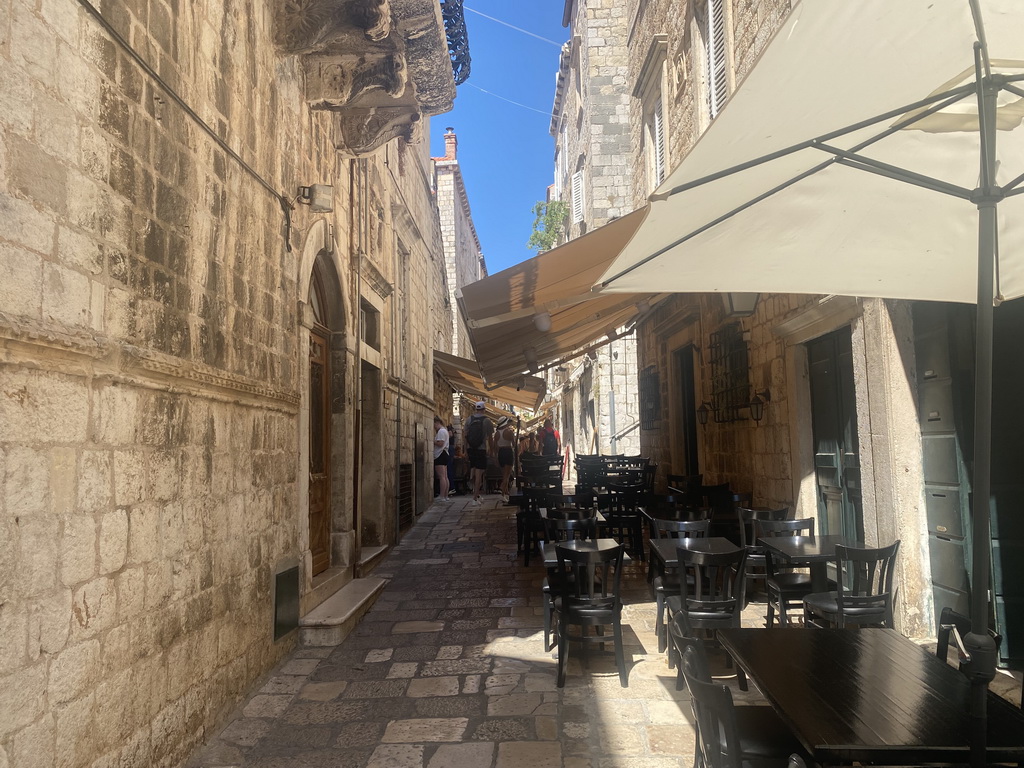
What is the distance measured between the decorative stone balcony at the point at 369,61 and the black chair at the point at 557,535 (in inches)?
143

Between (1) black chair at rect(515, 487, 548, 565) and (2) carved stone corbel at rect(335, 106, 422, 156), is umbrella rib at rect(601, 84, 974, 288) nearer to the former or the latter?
(2) carved stone corbel at rect(335, 106, 422, 156)

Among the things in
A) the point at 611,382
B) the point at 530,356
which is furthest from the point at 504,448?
the point at 530,356

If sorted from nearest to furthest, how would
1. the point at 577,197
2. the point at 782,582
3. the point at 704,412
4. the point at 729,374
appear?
the point at 782,582 → the point at 729,374 → the point at 704,412 → the point at 577,197

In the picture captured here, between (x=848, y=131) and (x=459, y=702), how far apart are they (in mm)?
3437

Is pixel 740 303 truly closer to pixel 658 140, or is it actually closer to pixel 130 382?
pixel 658 140

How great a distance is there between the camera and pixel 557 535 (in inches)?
223

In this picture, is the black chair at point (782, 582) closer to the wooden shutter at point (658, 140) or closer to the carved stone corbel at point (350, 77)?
the carved stone corbel at point (350, 77)

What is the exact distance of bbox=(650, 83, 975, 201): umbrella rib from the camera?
209cm

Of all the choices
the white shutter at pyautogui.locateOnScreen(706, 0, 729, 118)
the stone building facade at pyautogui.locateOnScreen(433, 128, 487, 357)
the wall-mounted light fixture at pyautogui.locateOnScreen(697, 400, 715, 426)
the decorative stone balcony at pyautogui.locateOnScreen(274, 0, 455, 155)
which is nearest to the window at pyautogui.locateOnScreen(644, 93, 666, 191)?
the white shutter at pyautogui.locateOnScreen(706, 0, 729, 118)

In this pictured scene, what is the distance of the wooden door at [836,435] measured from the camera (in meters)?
5.45

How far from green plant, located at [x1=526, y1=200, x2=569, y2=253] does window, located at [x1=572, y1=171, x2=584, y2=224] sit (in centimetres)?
195

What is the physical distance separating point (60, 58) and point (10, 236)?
0.75 meters

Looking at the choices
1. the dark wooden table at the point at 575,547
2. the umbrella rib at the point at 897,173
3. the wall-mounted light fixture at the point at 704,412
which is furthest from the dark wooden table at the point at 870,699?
the wall-mounted light fixture at the point at 704,412

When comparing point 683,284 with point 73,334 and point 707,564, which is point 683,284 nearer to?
point 707,564
